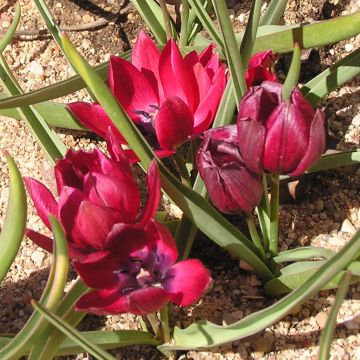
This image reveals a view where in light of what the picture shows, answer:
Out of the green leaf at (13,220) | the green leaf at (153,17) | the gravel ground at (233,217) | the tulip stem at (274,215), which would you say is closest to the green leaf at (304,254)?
the tulip stem at (274,215)

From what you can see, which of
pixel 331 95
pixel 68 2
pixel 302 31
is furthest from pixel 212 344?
pixel 68 2

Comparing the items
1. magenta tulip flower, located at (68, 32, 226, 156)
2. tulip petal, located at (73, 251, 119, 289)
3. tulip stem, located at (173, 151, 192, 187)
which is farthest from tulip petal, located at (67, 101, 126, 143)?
tulip petal, located at (73, 251, 119, 289)

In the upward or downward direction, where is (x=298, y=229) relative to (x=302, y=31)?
downward

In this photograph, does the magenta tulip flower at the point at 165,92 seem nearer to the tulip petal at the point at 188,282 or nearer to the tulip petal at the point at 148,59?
the tulip petal at the point at 148,59

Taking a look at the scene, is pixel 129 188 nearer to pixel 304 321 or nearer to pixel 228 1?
pixel 304 321

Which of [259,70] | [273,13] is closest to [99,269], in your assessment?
[259,70]

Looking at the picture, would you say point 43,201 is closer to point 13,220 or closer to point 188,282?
point 13,220
